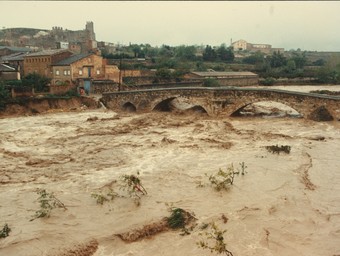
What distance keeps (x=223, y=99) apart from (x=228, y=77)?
23.5 metres

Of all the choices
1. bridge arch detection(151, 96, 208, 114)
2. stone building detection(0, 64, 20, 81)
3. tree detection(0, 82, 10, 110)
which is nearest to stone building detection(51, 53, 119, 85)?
stone building detection(0, 64, 20, 81)

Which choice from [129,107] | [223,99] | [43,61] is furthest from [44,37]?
[223,99]

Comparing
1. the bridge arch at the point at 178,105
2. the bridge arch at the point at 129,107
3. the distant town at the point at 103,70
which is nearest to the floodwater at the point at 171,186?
the bridge arch at the point at 178,105

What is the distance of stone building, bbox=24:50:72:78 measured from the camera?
124 ft

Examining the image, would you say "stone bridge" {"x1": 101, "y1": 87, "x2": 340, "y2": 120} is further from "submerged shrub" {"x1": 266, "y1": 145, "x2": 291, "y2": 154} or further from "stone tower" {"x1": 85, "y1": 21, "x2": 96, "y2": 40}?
"stone tower" {"x1": 85, "y1": 21, "x2": 96, "y2": 40}

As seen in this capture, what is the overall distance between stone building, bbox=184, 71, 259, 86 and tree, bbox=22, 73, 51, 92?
1891 centimetres

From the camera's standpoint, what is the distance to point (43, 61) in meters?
38.3

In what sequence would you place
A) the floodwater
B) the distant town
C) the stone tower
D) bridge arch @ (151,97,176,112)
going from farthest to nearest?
the stone tower, the distant town, bridge arch @ (151,97,176,112), the floodwater

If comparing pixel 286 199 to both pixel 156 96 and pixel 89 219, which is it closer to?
pixel 89 219

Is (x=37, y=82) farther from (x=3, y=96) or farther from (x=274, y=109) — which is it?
(x=274, y=109)

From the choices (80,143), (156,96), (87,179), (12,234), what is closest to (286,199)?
(87,179)

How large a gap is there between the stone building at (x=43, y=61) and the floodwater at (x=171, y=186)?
13.8 m

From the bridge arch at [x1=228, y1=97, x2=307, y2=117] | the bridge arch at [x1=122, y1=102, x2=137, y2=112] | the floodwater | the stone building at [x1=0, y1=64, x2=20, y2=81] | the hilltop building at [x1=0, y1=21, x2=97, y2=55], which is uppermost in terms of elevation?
the hilltop building at [x1=0, y1=21, x2=97, y2=55]

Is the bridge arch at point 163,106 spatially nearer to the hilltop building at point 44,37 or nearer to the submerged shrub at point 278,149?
the submerged shrub at point 278,149
